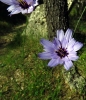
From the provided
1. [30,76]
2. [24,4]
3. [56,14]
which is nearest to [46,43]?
[24,4]

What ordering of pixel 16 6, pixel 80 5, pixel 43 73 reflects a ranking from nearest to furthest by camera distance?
pixel 16 6
pixel 43 73
pixel 80 5

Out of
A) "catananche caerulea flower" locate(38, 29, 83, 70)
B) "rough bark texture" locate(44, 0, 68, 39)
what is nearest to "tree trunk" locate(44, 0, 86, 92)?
"rough bark texture" locate(44, 0, 68, 39)

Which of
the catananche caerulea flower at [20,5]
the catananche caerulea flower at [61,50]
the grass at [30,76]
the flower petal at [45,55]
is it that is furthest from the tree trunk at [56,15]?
the flower petal at [45,55]

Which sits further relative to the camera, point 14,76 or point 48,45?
point 14,76

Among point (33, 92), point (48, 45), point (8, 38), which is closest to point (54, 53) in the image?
point (48, 45)

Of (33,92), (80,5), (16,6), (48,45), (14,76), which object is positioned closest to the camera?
(48,45)

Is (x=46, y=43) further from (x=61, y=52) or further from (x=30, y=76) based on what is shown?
(x=30, y=76)

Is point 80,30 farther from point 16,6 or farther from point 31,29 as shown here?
point 16,6
